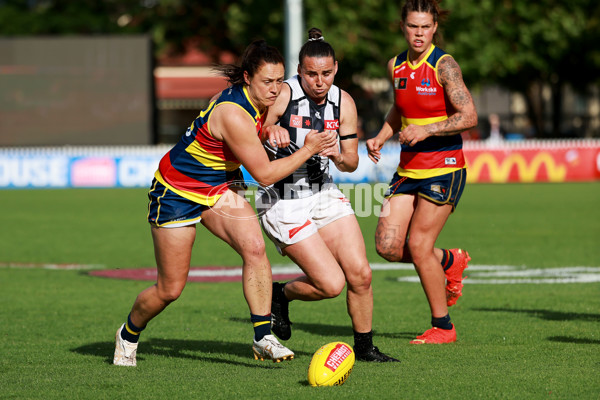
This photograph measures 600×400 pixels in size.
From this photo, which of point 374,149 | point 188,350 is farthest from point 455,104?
point 188,350

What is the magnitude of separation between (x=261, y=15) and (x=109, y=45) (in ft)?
32.3

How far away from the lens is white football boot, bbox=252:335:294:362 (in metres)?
6.29

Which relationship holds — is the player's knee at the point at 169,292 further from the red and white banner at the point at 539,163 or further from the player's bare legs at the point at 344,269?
the red and white banner at the point at 539,163

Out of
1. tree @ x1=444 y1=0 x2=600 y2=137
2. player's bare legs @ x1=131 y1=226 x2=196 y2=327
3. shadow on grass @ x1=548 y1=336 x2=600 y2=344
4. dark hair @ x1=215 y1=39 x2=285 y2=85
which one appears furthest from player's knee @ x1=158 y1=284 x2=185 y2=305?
tree @ x1=444 y1=0 x2=600 y2=137

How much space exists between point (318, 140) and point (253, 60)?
0.67 metres

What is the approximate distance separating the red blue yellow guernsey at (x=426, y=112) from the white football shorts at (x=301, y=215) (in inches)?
33.4

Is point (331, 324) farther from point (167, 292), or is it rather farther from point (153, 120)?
point (153, 120)

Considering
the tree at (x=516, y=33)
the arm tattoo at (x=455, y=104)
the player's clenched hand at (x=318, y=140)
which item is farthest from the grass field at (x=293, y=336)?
the tree at (x=516, y=33)

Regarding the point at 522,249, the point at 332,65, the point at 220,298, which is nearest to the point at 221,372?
the point at 332,65

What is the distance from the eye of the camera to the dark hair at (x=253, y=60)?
6180 mm

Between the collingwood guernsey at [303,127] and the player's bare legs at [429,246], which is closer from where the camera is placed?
the collingwood guernsey at [303,127]

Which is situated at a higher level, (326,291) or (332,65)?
(332,65)

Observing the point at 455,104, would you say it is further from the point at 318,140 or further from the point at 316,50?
the point at 318,140

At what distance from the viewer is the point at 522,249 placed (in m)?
13.7
